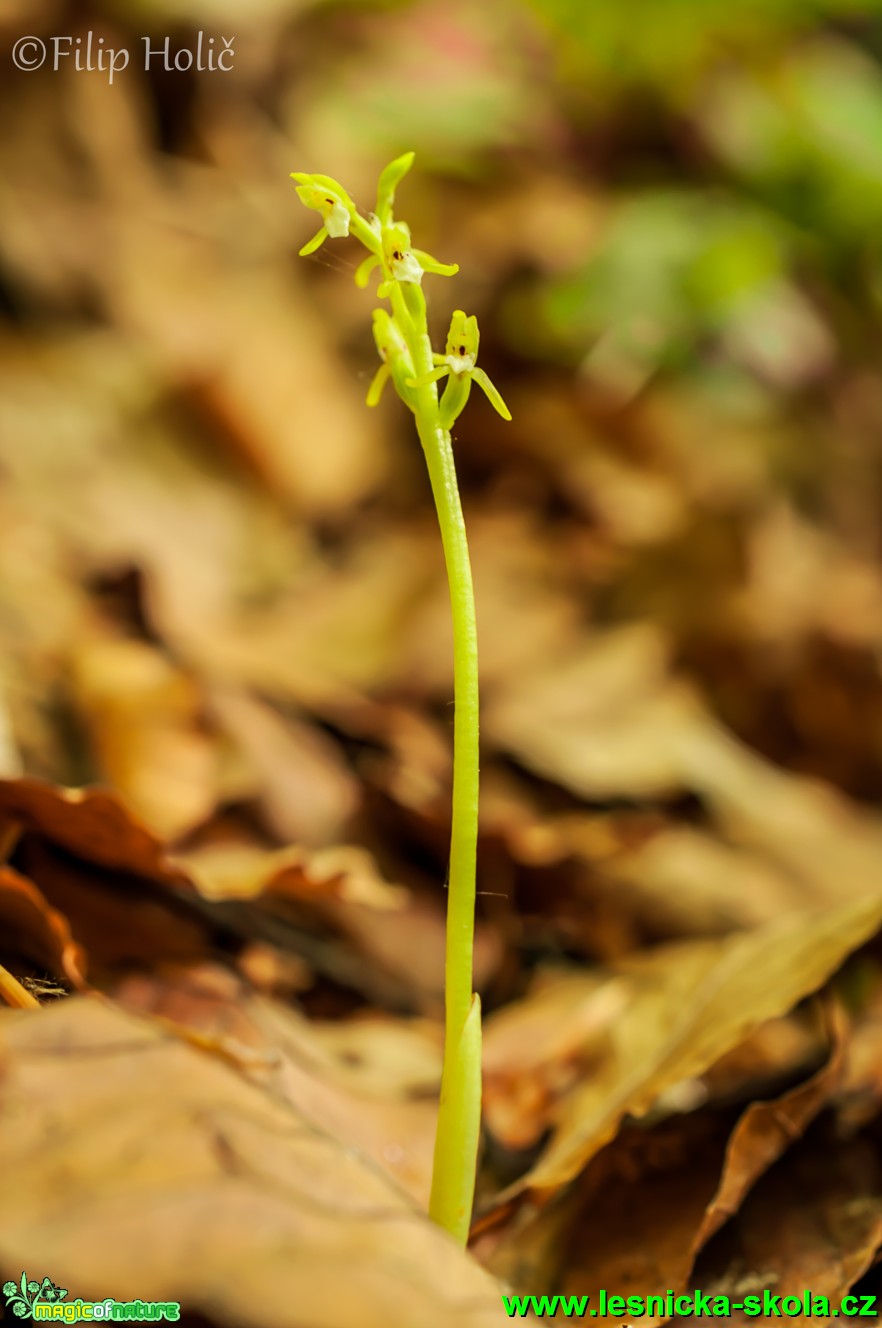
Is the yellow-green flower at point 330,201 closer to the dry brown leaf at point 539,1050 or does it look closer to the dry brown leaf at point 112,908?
the dry brown leaf at point 112,908

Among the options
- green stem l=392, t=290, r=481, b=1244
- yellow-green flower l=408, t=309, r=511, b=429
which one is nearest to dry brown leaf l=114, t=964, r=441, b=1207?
green stem l=392, t=290, r=481, b=1244

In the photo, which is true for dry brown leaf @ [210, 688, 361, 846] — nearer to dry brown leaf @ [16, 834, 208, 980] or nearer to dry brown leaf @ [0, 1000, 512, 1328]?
dry brown leaf @ [16, 834, 208, 980]

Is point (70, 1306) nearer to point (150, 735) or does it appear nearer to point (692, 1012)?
point (692, 1012)

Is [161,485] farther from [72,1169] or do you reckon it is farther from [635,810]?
[72,1169]

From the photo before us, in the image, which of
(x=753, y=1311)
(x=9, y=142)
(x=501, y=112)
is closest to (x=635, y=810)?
(x=753, y=1311)

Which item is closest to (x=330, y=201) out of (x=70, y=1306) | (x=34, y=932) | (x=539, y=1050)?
(x=34, y=932)

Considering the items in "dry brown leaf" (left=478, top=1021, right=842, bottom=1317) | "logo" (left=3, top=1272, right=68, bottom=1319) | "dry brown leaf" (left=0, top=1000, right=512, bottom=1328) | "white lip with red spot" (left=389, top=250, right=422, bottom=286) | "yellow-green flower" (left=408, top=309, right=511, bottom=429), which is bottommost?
"dry brown leaf" (left=478, top=1021, right=842, bottom=1317)

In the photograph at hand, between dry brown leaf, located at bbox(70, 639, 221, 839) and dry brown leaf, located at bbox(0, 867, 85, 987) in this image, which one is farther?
dry brown leaf, located at bbox(70, 639, 221, 839)
